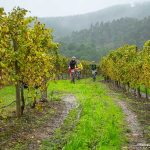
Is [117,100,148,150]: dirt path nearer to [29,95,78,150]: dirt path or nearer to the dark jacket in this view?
[29,95,78,150]: dirt path

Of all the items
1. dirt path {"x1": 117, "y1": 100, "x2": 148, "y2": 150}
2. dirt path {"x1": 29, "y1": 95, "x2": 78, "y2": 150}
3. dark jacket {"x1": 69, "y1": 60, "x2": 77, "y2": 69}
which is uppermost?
dark jacket {"x1": 69, "y1": 60, "x2": 77, "y2": 69}

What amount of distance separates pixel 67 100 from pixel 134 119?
834 centimetres

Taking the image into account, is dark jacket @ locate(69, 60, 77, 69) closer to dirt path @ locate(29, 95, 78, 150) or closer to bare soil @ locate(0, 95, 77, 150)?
dirt path @ locate(29, 95, 78, 150)

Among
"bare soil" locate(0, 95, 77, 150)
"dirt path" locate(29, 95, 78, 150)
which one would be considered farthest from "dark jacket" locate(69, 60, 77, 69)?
"bare soil" locate(0, 95, 77, 150)

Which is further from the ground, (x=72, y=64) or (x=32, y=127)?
(x=72, y=64)

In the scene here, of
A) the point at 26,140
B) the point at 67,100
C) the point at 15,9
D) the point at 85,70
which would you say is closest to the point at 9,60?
the point at 15,9

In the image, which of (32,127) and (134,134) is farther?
(134,134)

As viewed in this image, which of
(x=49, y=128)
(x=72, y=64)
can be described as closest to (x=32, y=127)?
(x=49, y=128)

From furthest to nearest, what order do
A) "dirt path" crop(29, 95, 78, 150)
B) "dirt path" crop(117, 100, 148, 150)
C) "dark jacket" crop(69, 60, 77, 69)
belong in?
"dark jacket" crop(69, 60, 77, 69) < "dirt path" crop(117, 100, 148, 150) < "dirt path" crop(29, 95, 78, 150)

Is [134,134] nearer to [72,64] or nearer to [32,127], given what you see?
[32,127]

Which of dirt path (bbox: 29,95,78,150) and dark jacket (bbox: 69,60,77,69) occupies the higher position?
dark jacket (bbox: 69,60,77,69)

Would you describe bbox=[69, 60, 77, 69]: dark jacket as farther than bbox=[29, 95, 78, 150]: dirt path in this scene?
Yes

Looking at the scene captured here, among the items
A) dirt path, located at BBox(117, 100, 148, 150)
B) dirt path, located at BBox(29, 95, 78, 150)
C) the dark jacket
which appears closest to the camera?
dirt path, located at BBox(29, 95, 78, 150)

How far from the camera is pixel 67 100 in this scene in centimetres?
3139
